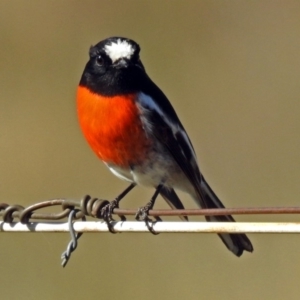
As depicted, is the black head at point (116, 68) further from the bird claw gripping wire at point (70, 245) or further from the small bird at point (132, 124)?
the bird claw gripping wire at point (70, 245)

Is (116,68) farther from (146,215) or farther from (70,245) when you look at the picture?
(70,245)

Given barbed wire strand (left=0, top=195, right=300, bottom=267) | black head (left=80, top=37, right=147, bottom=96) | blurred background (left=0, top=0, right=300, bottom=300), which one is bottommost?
blurred background (left=0, top=0, right=300, bottom=300)

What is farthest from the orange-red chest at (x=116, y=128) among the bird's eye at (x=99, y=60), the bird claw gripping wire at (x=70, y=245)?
the bird claw gripping wire at (x=70, y=245)

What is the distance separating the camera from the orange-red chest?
4445 mm

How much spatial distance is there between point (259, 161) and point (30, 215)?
14.0 ft

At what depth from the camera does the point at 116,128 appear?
4434 millimetres

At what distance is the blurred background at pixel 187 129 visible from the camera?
6.35m

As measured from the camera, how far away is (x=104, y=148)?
454cm

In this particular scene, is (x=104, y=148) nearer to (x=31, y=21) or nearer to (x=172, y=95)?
(x=172, y=95)

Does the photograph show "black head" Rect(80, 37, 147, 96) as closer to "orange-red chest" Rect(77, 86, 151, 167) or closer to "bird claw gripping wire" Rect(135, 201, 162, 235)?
"orange-red chest" Rect(77, 86, 151, 167)

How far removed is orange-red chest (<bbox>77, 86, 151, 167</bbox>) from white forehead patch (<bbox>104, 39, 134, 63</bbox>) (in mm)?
208

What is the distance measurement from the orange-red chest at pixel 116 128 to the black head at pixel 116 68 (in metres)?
0.05

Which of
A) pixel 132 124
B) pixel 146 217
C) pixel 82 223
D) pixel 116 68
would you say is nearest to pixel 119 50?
pixel 116 68

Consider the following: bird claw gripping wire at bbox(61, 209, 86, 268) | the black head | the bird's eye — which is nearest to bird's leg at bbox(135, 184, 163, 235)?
bird claw gripping wire at bbox(61, 209, 86, 268)
